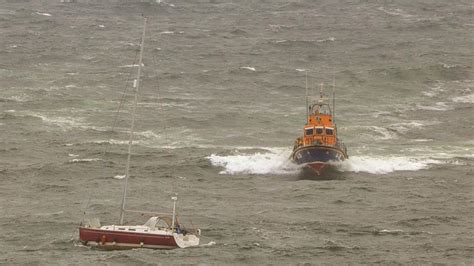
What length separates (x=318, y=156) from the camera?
80312 millimetres

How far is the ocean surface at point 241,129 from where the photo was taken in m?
61.3

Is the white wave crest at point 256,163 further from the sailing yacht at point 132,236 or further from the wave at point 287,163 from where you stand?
the sailing yacht at point 132,236

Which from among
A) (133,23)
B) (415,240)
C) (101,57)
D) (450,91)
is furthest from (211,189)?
(133,23)

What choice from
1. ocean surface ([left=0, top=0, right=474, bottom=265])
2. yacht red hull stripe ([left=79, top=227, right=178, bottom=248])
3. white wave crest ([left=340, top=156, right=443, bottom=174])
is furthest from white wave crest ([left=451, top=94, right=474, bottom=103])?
yacht red hull stripe ([left=79, top=227, right=178, bottom=248])

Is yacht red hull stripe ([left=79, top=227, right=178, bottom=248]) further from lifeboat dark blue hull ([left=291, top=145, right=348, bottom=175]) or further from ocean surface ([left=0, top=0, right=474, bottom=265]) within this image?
lifeboat dark blue hull ([left=291, top=145, right=348, bottom=175])

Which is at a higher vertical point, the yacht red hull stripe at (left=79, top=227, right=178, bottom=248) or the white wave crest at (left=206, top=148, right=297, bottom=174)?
the yacht red hull stripe at (left=79, top=227, right=178, bottom=248)

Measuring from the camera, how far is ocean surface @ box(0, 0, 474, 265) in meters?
61.3

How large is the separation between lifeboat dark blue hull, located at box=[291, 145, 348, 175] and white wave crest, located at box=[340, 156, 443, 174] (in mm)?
1390

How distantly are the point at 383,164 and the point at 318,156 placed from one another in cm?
636

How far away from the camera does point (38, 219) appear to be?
64.8 m

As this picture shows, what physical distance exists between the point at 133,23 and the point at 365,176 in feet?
278

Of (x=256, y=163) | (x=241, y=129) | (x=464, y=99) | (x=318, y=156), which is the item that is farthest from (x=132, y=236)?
(x=464, y=99)

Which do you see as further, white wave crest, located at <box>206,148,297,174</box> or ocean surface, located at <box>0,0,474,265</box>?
white wave crest, located at <box>206,148,297,174</box>

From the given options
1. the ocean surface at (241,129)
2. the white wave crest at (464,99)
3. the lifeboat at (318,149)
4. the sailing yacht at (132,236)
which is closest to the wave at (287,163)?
the ocean surface at (241,129)
